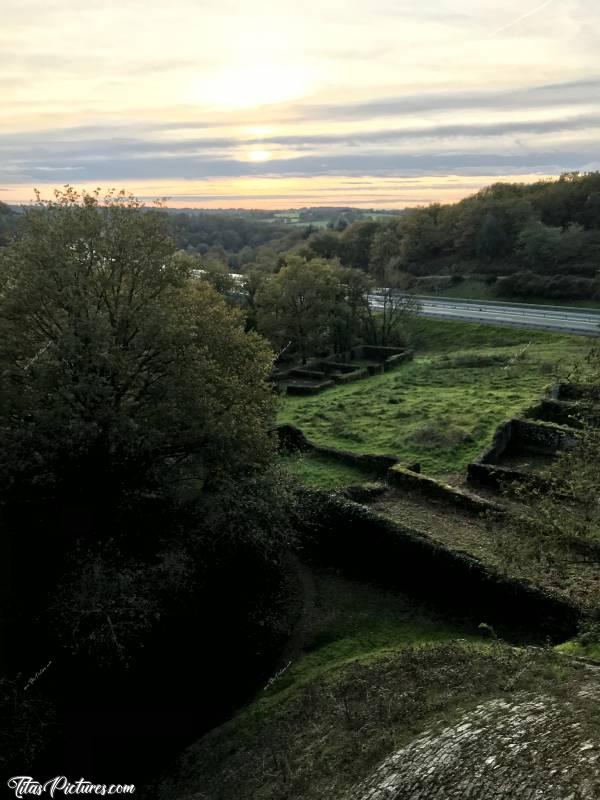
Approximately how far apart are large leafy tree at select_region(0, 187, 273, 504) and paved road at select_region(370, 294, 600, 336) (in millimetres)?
38782

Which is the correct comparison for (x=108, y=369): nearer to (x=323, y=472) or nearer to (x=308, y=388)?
(x=323, y=472)

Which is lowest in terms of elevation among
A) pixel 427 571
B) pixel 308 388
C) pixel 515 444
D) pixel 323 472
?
pixel 427 571

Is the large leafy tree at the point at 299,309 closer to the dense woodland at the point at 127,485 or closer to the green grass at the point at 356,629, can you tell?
the dense woodland at the point at 127,485

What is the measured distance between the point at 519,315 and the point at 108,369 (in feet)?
155

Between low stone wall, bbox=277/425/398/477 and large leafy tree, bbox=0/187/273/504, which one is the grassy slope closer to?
large leafy tree, bbox=0/187/273/504

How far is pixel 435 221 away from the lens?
92.0 metres

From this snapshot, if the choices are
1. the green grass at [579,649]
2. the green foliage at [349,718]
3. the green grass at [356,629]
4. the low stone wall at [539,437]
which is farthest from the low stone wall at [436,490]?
the green foliage at [349,718]

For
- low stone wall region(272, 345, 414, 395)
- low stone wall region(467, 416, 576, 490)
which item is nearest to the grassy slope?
low stone wall region(467, 416, 576, 490)

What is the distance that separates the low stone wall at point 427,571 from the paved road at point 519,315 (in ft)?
114

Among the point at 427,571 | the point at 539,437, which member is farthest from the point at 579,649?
the point at 539,437

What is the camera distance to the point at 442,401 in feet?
111

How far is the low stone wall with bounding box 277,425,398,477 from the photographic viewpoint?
25422 mm

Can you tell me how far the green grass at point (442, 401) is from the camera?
27266 millimetres

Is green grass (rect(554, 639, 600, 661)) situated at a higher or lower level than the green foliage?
higher
